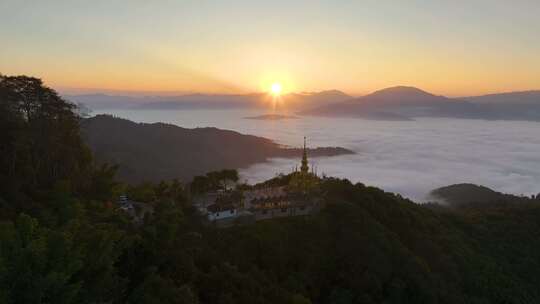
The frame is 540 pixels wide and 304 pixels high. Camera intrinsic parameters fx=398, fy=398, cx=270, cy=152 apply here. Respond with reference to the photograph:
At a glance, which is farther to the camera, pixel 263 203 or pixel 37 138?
pixel 263 203

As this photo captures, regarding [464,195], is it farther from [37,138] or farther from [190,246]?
[37,138]

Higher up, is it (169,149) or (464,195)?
(169,149)

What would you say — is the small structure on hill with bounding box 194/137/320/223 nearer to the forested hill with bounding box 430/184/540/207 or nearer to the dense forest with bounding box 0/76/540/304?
the dense forest with bounding box 0/76/540/304

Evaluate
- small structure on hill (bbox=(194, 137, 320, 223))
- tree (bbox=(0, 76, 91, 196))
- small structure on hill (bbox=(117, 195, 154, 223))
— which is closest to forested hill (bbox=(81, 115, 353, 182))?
small structure on hill (bbox=(194, 137, 320, 223))

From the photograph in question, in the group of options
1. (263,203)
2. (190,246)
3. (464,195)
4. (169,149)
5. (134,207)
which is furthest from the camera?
(169,149)

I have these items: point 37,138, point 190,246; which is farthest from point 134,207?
point 190,246
